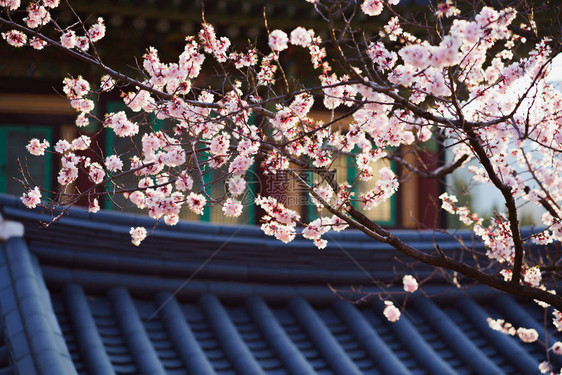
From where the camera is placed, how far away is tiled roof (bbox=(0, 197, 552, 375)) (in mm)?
5508

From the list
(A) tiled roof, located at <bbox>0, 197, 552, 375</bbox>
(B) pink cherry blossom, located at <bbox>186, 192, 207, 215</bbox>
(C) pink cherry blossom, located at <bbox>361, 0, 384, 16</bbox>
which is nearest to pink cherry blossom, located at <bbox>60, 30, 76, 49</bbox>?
(B) pink cherry blossom, located at <bbox>186, 192, 207, 215</bbox>

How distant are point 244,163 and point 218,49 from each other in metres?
0.86

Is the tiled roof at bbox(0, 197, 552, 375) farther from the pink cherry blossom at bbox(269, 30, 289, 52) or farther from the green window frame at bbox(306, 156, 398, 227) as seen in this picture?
the green window frame at bbox(306, 156, 398, 227)

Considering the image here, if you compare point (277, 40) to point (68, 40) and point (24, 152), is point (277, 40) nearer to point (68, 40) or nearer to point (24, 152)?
point (68, 40)

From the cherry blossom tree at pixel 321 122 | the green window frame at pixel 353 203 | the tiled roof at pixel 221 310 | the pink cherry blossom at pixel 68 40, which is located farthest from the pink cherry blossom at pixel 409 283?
the green window frame at pixel 353 203

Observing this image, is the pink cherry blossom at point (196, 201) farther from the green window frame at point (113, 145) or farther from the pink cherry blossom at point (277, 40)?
the green window frame at point (113, 145)

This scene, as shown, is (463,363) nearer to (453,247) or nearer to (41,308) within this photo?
(453,247)

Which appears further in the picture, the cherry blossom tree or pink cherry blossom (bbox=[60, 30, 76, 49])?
pink cherry blossom (bbox=[60, 30, 76, 49])

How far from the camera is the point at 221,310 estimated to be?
6.52 m

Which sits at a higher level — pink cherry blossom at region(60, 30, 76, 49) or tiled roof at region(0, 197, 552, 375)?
pink cherry blossom at region(60, 30, 76, 49)

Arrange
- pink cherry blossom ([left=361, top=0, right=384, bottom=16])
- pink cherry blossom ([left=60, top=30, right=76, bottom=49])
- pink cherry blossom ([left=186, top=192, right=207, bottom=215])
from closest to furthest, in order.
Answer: pink cherry blossom ([left=186, top=192, right=207, bottom=215]) < pink cherry blossom ([left=361, top=0, right=384, bottom=16]) < pink cherry blossom ([left=60, top=30, right=76, bottom=49])

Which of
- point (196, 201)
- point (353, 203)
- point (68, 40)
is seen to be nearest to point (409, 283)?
point (196, 201)

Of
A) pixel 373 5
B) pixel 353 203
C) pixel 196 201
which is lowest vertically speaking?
pixel 196 201

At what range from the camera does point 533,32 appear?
13.8 ft
